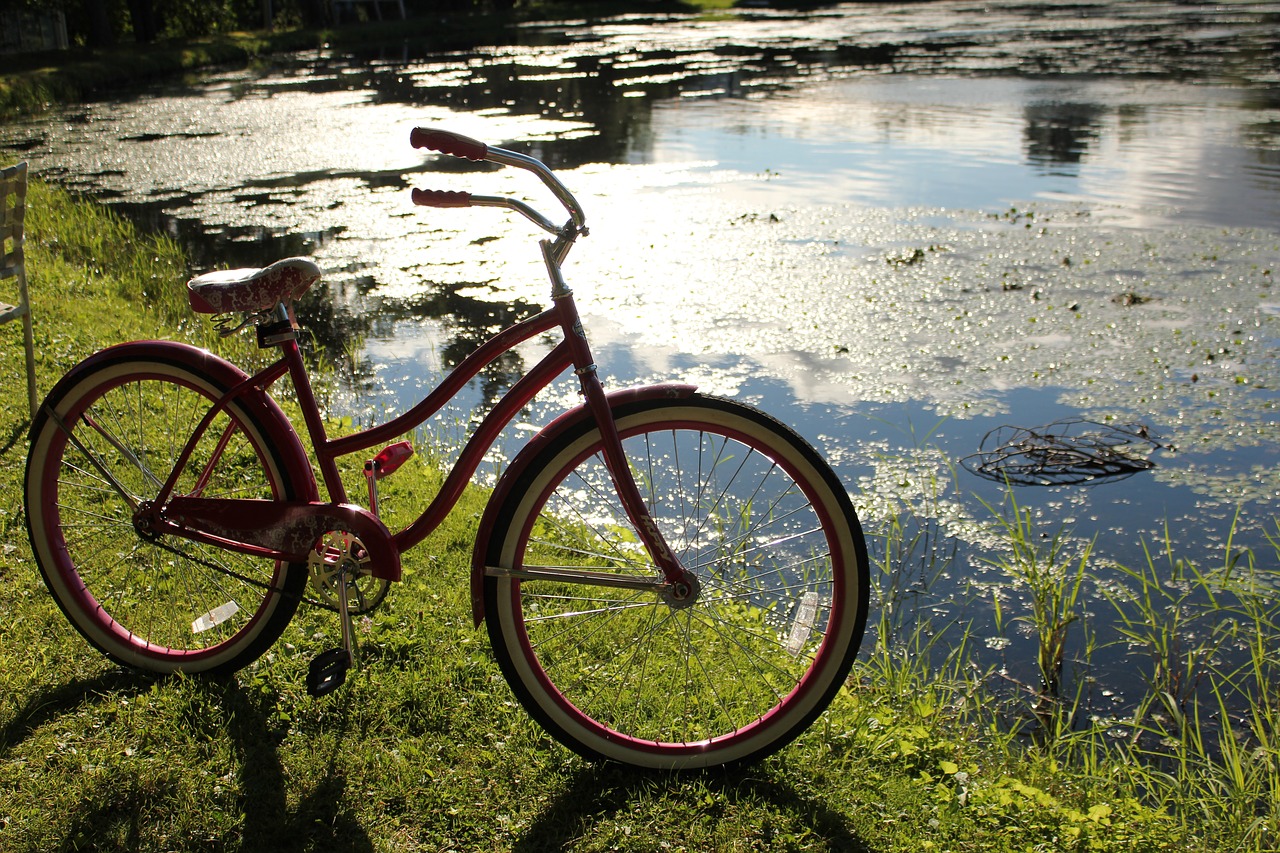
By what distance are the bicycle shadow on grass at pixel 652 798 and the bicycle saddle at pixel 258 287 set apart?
1.45 meters

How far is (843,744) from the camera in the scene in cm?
309

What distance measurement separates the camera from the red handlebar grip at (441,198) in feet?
8.21

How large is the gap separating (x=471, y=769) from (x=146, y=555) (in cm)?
141

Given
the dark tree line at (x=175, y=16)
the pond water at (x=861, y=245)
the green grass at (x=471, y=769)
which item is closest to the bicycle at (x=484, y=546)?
the green grass at (x=471, y=769)

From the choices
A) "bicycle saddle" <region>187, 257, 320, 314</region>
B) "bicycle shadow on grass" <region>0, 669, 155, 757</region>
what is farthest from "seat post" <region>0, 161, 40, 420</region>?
"bicycle saddle" <region>187, 257, 320, 314</region>

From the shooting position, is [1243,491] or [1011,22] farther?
[1011,22]

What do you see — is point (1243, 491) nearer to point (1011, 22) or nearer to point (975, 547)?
point (975, 547)

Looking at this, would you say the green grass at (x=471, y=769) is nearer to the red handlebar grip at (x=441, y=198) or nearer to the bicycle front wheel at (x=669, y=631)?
the bicycle front wheel at (x=669, y=631)

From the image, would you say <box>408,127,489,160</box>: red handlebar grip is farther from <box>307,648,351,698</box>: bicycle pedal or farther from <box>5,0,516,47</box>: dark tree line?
<box>5,0,516,47</box>: dark tree line

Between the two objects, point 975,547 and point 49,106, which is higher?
point 49,106

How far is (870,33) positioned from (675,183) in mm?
21629

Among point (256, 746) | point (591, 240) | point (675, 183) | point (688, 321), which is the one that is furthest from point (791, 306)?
point (256, 746)

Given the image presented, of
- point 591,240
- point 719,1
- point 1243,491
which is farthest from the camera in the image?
point 719,1

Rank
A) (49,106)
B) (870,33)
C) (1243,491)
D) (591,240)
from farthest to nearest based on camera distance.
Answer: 1. (870,33)
2. (49,106)
3. (591,240)
4. (1243,491)
